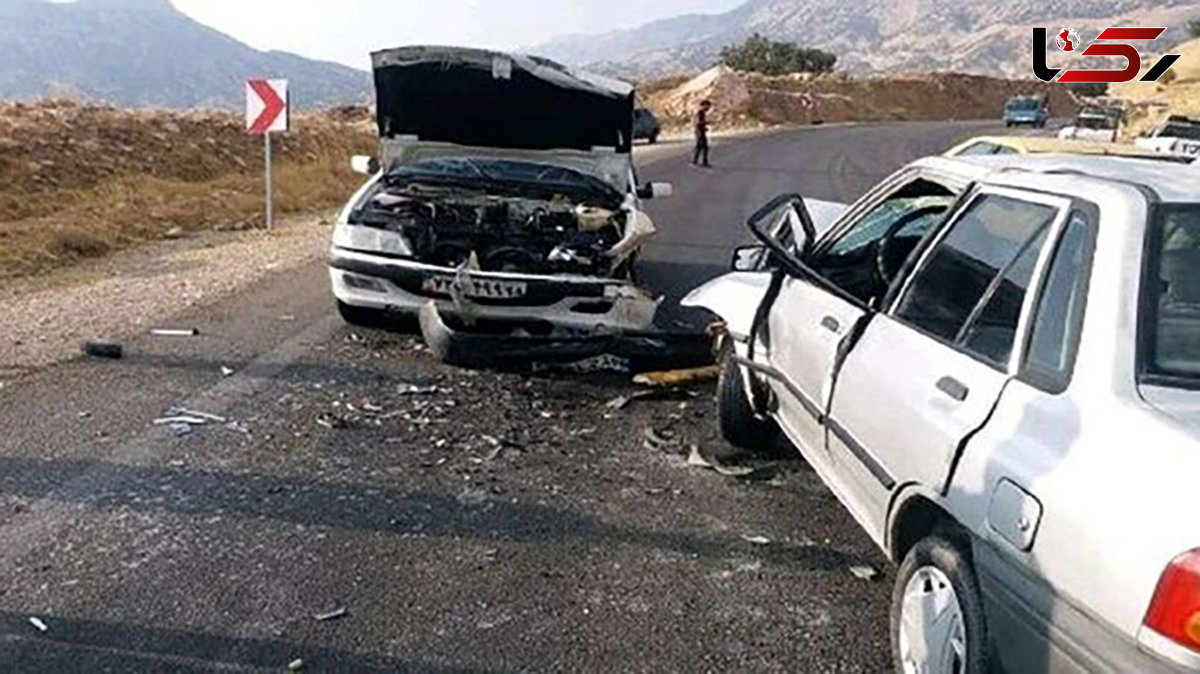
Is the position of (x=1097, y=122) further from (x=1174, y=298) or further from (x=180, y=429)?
(x=1174, y=298)

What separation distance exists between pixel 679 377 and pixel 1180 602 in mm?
4608

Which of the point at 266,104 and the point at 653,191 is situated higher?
the point at 266,104

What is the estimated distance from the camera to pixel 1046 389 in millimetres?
2604

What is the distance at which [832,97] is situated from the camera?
206 ft

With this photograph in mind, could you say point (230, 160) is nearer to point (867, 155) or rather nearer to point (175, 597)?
point (867, 155)

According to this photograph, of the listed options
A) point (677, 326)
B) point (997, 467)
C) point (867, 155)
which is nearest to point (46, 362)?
point (677, 326)

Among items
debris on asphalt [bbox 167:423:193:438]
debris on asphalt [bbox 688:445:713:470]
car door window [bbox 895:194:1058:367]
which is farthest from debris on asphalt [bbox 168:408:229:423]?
car door window [bbox 895:194:1058:367]

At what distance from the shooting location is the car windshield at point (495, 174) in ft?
27.7

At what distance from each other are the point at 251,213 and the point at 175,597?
45.9 ft

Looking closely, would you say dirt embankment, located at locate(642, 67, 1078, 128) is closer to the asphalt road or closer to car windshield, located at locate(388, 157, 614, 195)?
car windshield, located at locate(388, 157, 614, 195)

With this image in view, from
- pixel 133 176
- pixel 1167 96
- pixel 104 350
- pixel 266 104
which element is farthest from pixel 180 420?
pixel 1167 96

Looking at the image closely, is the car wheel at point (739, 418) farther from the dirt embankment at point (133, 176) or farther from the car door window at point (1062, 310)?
the dirt embankment at point (133, 176)

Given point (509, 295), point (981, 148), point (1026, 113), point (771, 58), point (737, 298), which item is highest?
point (771, 58)

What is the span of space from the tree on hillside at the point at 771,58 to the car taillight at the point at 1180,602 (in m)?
74.9
